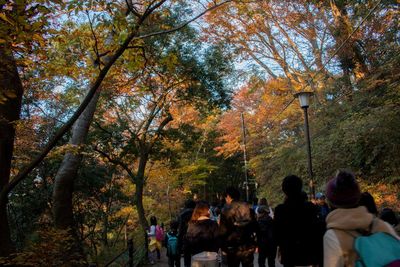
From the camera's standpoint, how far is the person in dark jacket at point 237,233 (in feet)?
18.1

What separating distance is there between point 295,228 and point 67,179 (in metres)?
7.02

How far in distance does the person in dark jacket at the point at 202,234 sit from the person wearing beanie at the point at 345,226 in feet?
10.9

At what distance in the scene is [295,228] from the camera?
13.1 ft

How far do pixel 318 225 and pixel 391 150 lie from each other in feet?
33.7

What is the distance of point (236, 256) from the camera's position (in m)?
5.54

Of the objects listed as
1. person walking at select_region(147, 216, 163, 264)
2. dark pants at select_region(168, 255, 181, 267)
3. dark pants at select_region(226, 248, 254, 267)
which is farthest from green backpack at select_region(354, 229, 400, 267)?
person walking at select_region(147, 216, 163, 264)

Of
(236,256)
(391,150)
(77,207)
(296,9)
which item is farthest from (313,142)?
(236,256)

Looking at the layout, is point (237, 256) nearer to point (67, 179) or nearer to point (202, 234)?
point (202, 234)

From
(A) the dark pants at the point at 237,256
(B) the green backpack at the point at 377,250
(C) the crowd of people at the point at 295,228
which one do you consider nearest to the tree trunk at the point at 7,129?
(C) the crowd of people at the point at 295,228

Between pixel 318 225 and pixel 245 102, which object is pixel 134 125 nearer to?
pixel 245 102

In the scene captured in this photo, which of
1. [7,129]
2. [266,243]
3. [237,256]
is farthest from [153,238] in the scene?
[237,256]

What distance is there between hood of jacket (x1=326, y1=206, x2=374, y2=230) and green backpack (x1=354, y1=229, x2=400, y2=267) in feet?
0.37

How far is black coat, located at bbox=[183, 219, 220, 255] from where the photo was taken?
5.36 m

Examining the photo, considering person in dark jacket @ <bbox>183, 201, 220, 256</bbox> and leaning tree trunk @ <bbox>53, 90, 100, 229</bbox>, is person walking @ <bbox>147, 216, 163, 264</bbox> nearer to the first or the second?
leaning tree trunk @ <bbox>53, 90, 100, 229</bbox>
